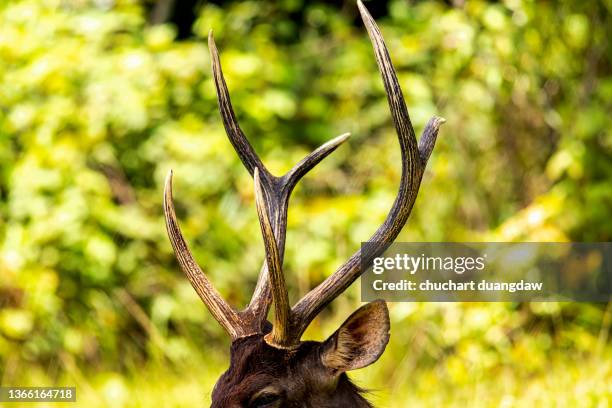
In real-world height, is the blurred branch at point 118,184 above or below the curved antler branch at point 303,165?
above

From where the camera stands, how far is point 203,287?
3.30 m

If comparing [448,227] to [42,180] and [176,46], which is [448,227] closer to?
[176,46]

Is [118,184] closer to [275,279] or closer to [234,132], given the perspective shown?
[234,132]

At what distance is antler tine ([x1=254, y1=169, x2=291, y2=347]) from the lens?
2.90m

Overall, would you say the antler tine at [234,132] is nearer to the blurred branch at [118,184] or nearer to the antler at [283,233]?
A: the antler at [283,233]

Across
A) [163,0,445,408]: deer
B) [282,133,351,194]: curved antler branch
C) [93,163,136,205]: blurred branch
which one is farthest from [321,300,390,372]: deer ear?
[93,163,136,205]: blurred branch

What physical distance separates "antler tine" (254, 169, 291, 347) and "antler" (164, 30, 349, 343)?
0.8 inches

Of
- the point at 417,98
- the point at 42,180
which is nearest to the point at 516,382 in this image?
the point at 417,98

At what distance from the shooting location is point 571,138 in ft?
19.4

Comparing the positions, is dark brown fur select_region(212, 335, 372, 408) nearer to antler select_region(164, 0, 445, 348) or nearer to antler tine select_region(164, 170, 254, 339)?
antler select_region(164, 0, 445, 348)

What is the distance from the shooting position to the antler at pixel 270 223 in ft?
10.8

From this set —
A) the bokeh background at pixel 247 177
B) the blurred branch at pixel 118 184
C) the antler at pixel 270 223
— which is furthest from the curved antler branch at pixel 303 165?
the blurred branch at pixel 118 184

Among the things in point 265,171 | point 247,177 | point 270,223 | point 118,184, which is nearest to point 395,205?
point 270,223

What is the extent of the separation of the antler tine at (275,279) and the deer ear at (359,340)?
0.49 feet
